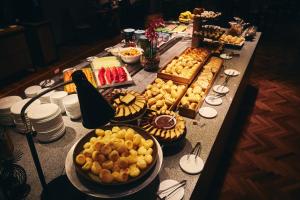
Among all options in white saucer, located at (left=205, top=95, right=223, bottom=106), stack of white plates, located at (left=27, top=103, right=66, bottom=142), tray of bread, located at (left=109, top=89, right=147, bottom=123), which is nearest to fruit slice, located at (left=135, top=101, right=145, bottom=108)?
tray of bread, located at (left=109, top=89, right=147, bottom=123)

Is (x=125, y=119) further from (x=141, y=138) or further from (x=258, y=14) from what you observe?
(x=258, y=14)

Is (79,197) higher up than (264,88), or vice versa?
(79,197)

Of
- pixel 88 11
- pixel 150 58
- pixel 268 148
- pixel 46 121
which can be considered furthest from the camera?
pixel 88 11

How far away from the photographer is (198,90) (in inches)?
92.3

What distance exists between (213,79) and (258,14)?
6216 mm

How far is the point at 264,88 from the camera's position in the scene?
4727 mm

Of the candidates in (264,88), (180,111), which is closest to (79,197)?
(180,111)

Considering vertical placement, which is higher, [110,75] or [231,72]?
[110,75]

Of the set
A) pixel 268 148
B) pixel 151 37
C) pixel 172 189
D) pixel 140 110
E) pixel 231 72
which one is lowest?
pixel 268 148

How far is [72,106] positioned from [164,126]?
0.80m

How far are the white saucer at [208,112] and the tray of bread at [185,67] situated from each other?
0.37 m

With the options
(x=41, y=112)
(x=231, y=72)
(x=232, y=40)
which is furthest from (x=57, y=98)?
(x=232, y=40)

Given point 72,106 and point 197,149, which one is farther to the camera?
point 72,106

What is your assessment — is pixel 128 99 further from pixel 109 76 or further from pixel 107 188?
pixel 107 188
